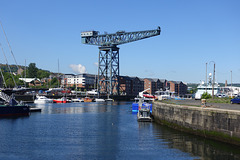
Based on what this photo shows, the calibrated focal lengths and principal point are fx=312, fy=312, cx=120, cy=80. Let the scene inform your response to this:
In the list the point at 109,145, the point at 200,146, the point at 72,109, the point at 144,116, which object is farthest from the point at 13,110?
the point at 200,146

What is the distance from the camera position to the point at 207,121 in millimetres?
27766

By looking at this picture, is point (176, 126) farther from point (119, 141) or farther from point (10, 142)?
point (10, 142)

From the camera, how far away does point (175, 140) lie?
2850 cm

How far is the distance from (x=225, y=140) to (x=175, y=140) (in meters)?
5.00

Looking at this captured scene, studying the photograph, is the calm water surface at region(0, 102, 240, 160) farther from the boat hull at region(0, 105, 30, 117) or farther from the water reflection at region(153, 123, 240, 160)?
the boat hull at region(0, 105, 30, 117)

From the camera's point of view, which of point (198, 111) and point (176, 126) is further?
point (176, 126)

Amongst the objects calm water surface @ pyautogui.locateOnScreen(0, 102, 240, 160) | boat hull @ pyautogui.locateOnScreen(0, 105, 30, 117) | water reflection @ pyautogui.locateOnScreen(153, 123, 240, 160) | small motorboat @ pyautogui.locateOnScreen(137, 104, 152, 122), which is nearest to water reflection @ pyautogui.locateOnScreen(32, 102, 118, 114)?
boat hull @ pyautogui.locateOnScreen(0, 105, 30, 117)

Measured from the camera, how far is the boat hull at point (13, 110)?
48688 mm

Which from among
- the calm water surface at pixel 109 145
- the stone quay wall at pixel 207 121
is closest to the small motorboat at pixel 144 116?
the stone quay wall at pixel 207 121

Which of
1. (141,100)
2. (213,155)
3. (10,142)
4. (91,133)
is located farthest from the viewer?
(141,100)

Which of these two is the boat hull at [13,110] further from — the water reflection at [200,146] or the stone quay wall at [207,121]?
the water reflection at [200,146]

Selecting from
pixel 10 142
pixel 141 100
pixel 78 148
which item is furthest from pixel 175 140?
pixel 141 100

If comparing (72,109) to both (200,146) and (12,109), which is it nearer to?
(12,109)

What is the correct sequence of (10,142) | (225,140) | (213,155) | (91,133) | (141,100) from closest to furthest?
(213,155)
(225,140)
(10,142)
(91,133)
(141,100)
